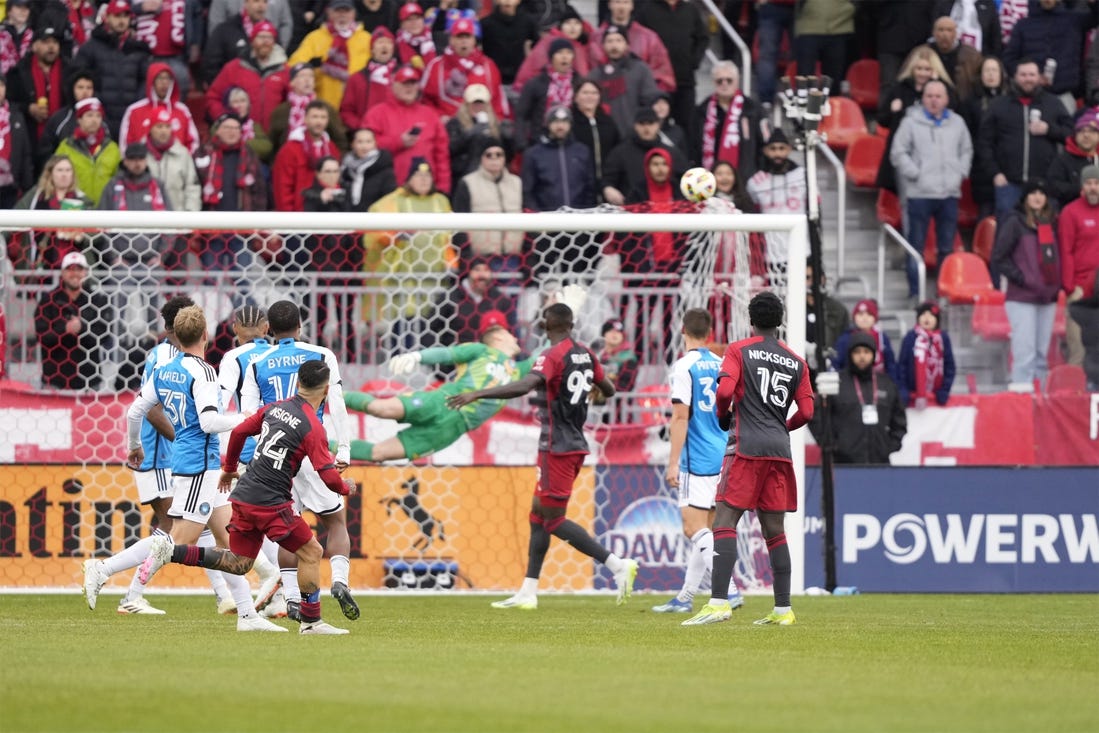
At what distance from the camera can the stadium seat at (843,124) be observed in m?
21.6

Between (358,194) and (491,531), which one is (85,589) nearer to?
(491,531)

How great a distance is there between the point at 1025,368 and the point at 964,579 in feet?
9.26

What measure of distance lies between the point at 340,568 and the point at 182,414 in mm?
1828

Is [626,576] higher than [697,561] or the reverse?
the reverse

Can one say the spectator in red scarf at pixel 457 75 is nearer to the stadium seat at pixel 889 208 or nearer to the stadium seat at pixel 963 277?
the stadium seat at pixel 889 208

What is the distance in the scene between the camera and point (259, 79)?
19.4 meters

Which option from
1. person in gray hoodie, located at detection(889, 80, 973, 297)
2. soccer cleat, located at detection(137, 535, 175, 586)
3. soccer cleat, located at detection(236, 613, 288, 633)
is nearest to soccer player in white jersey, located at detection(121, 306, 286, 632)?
soccer cleat, located at detection(236, 613, 288, 633)

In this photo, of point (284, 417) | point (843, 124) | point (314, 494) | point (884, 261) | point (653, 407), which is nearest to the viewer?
point (284, 417)

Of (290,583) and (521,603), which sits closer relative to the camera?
(290,583)

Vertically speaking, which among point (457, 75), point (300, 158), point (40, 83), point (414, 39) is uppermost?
point (414, 39)

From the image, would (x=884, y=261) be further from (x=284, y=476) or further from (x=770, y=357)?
(x=284, y=476)

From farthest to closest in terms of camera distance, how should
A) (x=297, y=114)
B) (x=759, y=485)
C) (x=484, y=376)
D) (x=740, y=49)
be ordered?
(x=740, y=49) < (x=297, y=114) < (x=484, y=376) < (x=759, y=485)

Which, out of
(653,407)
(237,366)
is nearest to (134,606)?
(237,366)

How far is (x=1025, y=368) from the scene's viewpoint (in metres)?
17.9
